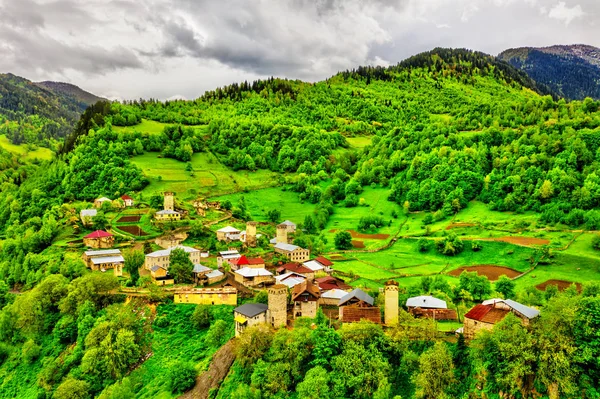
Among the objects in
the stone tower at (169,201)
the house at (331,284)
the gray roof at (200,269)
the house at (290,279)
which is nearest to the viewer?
the house at (290,279)

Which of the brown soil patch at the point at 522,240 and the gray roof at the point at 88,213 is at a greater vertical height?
the gray roof at the point at 88,213

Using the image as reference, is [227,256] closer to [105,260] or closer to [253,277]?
[253,277]

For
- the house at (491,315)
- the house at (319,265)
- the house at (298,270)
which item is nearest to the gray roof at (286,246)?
the house at (319,265)

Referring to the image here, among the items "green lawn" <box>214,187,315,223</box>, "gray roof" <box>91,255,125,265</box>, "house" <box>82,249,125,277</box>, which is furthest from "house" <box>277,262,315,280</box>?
"green lawn" <box>214,187,315,223</box>

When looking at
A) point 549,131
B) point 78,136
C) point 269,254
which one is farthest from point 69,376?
point 549,131

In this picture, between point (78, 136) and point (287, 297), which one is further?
point (78, 136)

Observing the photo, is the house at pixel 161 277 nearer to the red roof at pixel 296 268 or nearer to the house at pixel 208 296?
the house at pixel 208 296

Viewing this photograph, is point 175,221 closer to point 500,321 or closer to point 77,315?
point 77,315

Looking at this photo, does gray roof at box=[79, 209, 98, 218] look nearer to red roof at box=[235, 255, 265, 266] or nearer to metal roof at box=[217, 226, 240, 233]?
metal roof at box=[217, 226, 240, 233]
